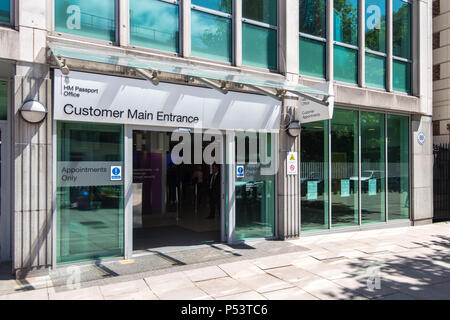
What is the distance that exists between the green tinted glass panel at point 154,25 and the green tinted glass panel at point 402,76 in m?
6.98

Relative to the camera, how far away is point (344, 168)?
947 centimetres

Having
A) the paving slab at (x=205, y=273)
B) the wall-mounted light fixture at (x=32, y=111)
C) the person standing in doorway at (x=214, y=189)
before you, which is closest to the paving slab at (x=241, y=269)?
the paving slab at (x=205, y=273)

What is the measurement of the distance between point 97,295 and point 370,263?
15.7ft

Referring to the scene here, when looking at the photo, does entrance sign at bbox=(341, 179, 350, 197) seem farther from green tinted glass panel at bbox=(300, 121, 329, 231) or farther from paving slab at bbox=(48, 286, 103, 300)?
paving slab at bbox=(48, 286, 103, 300)

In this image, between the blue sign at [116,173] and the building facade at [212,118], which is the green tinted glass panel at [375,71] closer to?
the building facade at [212,118]

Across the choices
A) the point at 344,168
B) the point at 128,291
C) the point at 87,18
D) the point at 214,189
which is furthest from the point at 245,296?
the point at 214,189

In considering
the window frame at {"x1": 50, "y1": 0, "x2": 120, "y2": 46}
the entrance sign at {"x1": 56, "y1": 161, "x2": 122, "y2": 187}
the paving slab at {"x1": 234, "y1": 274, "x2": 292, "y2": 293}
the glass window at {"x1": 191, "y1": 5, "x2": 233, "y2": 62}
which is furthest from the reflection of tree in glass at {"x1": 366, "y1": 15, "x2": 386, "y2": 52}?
the entrance sign at {"x1": 56, "y1": 161, "x2": 122, "y2": 187}

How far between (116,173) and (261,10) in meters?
5.05

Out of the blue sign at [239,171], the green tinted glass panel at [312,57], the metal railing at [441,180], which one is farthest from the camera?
the metal railing at [441,180]

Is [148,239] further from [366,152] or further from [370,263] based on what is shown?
[366,152]

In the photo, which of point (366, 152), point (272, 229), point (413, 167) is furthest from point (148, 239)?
point (413, 167)

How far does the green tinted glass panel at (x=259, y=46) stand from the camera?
8016 mm

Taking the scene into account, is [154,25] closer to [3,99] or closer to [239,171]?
[3,99]

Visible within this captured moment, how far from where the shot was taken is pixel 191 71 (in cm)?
641
